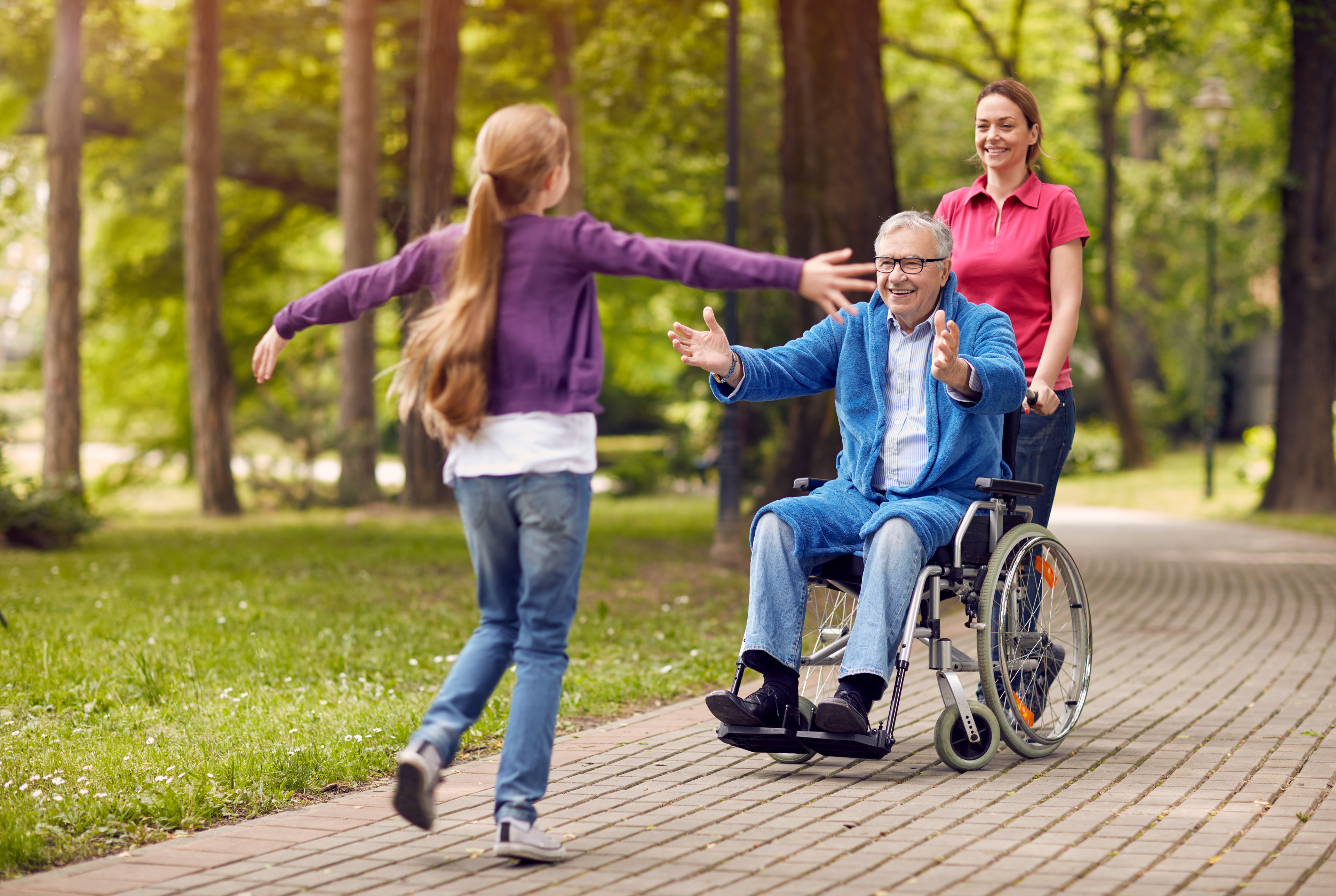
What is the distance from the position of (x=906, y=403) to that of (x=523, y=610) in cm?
170

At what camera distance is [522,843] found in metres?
3.75

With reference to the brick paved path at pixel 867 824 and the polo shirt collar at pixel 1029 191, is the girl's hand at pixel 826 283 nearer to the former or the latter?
the brick paved path at pixel 867 824

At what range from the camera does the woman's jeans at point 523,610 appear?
3736 mm

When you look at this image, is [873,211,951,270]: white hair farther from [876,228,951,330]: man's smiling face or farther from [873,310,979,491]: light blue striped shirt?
[873,310,979,491]: light blue striped shirt

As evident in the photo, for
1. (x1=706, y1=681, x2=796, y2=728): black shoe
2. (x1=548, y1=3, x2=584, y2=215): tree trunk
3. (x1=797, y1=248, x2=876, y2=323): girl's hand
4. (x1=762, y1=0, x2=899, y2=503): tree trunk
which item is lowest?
(x1=706, y1=681, x2=796, y2=728): black shoe

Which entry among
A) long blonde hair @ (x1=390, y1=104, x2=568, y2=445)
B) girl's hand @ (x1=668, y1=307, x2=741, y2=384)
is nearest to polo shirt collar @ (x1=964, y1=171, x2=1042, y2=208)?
girl's hand @ (x1=668, y1=307, x2=741, y2=384)

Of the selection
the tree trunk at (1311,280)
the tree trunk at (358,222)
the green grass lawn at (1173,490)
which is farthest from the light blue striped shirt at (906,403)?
the tree trunk at (358,222)

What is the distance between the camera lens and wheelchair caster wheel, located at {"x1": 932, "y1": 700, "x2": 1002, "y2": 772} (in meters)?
4.75

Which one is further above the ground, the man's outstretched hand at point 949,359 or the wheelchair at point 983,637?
the man's outstretched hand at point 949,359

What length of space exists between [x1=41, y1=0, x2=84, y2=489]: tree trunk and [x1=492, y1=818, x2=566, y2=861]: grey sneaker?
44.6 feet

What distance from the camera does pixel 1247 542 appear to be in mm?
14312

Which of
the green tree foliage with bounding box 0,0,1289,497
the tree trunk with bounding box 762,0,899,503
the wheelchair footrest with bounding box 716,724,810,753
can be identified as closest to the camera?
the wheelchair footrest with bounding box 716,724,810,753

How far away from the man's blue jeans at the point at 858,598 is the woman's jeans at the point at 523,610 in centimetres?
93

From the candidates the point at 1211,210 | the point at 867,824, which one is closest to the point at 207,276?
the point at 1211,210
